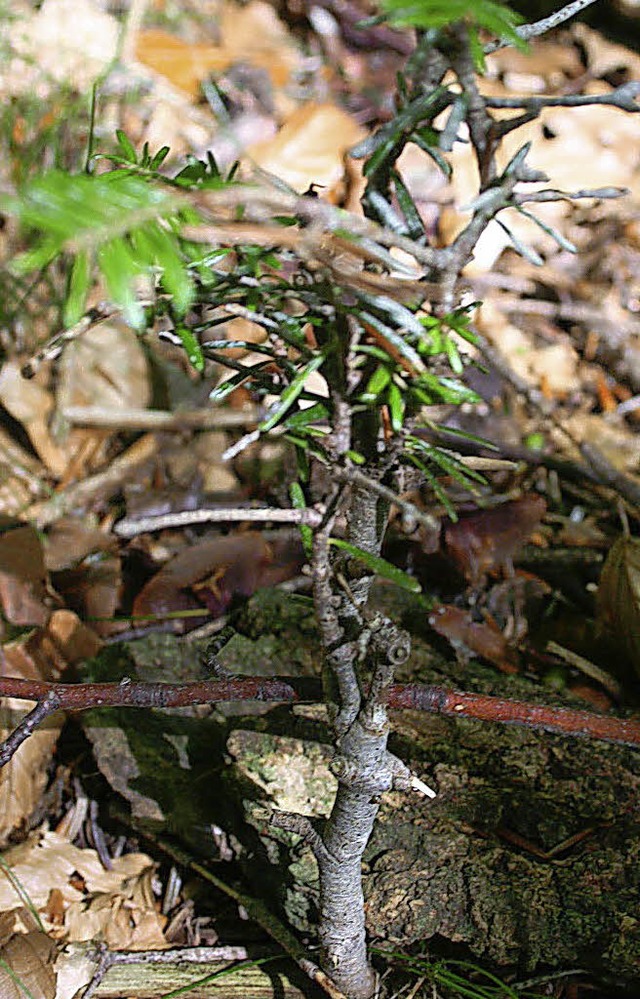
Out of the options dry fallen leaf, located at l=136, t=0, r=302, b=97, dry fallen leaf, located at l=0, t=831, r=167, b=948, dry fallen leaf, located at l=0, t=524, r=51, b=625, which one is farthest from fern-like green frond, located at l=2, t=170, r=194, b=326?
dry fallen leaf, located at l=136, t=0, r=302, b=97

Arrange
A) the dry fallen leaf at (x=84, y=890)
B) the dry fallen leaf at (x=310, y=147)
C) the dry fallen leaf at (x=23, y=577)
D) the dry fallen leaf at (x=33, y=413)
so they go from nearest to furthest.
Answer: the dry fallen leaf at (x=84, y=890), the dry fallen leaf at (x=23, y=577), the dry fallen leaf at (x=33, y=413), the dry fallen leaf at (x=310, y=147)

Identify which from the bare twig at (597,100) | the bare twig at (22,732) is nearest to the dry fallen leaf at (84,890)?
the bare twig at (22,732)

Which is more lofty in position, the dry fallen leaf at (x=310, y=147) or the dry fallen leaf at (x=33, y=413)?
the dry fallen leaf at (x=310, y=147)

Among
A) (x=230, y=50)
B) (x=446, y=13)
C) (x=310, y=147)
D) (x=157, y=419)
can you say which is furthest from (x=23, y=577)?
(x=230, y=50)

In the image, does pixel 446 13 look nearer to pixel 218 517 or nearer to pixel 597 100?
pixel 597 100

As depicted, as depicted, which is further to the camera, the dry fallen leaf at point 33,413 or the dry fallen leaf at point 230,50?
the dry fallen leaf at point 230,50

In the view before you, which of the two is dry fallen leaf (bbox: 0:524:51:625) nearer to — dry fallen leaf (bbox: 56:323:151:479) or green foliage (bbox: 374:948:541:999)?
dry fallen leaf (bbox: 56:323:151:479)

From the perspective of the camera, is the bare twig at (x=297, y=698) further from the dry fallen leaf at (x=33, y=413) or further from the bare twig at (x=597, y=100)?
the dry fallen leaf at (x=33, y=413)

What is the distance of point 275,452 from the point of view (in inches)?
96.8

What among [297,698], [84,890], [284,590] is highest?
[297,698]

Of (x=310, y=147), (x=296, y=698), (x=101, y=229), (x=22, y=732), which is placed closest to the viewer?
(x=101, y=229)

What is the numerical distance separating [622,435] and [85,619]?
5.49 ft

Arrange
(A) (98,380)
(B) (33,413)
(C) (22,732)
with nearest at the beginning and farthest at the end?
(C) (22,732) → (B) (33,413) → (A) (98,380)

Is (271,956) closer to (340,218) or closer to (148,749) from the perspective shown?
(148,749)
